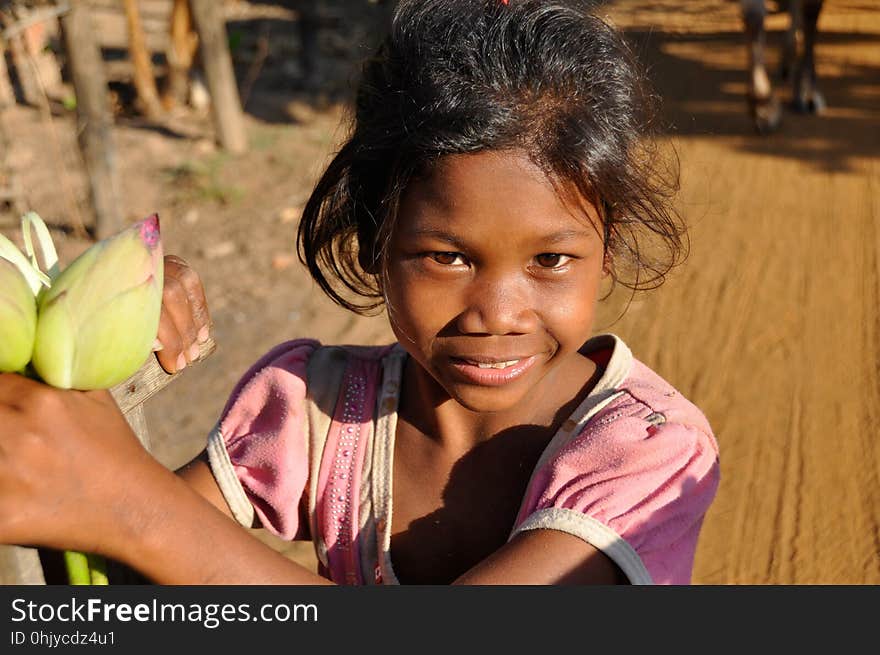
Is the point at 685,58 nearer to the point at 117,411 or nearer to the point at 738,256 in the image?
the point at 738,256

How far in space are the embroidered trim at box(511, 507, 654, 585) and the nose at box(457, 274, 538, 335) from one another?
11.1 inches

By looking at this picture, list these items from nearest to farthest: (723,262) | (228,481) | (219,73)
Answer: (228,481) → (723,262) → (219,73)

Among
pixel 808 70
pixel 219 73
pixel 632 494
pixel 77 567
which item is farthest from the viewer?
pixel 808 70

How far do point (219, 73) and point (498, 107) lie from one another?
534 centimetres

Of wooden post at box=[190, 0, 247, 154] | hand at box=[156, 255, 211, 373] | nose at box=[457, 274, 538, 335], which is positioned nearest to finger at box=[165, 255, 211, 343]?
hand at box=[156, 255, 211, 373]

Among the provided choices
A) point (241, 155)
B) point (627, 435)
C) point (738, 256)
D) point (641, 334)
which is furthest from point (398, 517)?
point (241, 155)

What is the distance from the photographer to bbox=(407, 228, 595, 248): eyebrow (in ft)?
4.98

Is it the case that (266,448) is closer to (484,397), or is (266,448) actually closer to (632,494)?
(484,397)

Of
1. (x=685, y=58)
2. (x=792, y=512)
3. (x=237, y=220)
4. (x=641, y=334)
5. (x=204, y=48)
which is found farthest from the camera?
(x=685, y=58)

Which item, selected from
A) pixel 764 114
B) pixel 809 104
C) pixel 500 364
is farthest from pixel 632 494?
pixel 809 104

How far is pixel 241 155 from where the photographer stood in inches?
264

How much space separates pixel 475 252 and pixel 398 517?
531 millimetres

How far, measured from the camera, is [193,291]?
4.94 ft

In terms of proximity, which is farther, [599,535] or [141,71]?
[141,71]
